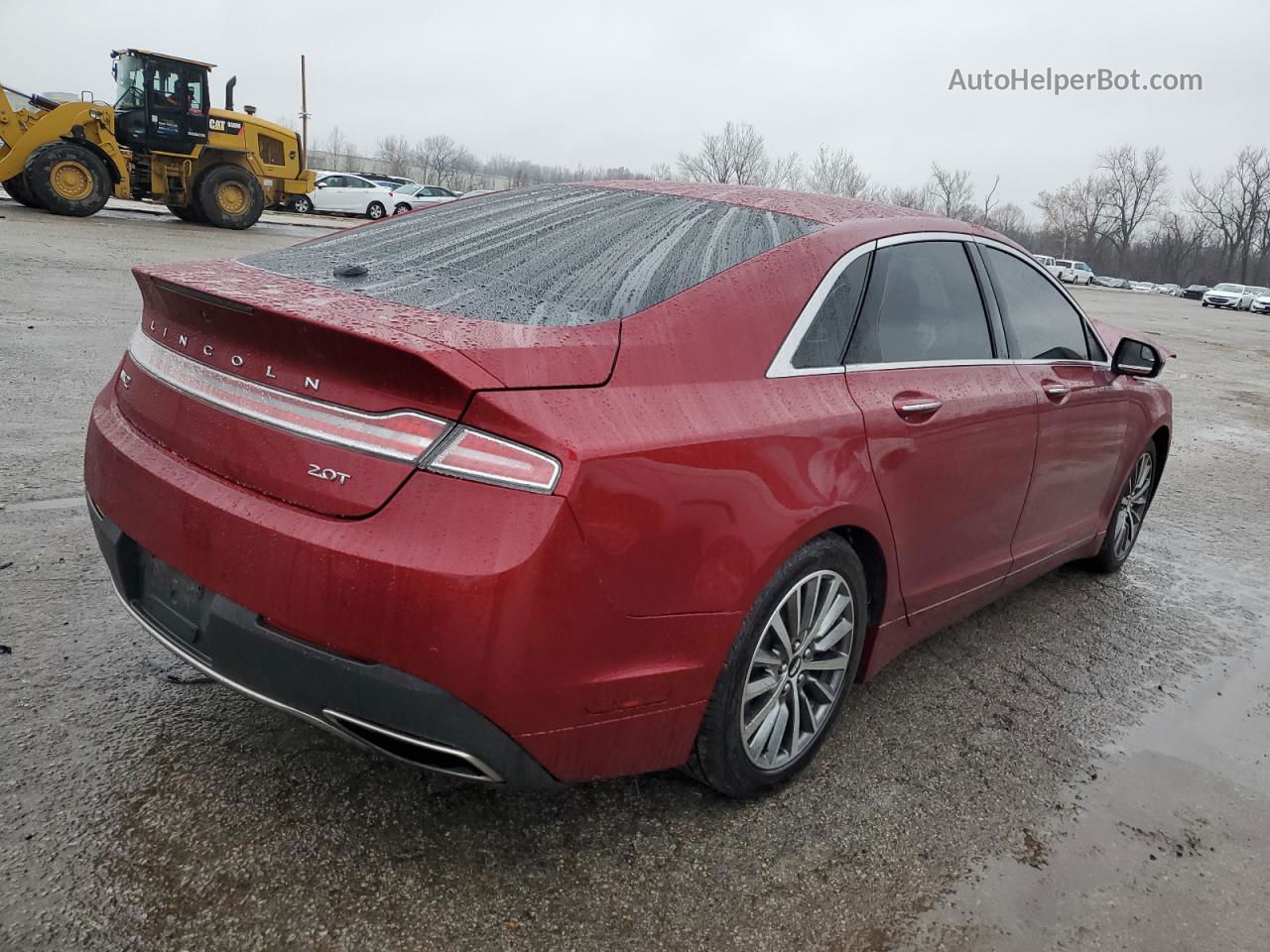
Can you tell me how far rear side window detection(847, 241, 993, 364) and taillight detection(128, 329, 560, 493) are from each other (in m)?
1.17

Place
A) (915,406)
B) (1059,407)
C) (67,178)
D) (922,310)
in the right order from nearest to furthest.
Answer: (915,406) → (922,310) → (1059,407) → (67,178)

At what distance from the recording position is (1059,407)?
369 cm

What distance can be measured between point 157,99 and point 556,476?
20.8 m

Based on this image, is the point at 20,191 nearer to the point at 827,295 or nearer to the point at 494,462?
the point at 827,295

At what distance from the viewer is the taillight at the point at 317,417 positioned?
1941mm

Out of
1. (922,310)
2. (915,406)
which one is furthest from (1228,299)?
(915,406)

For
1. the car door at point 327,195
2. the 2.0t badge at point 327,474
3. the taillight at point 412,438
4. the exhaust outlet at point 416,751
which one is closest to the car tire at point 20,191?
the car door at point 327,195

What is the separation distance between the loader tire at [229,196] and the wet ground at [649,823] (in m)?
18.7

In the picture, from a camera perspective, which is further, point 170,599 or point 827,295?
point 827,295

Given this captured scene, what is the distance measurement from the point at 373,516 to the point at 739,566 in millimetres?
821

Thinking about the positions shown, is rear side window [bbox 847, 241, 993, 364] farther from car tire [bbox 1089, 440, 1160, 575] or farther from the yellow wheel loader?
the yellow wheel loader

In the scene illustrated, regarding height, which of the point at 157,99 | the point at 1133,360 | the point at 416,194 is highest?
the point at 157,99

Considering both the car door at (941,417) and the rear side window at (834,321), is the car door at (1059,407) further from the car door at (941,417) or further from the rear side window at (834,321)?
the rear side window at (834,321)

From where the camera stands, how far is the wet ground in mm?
2133
